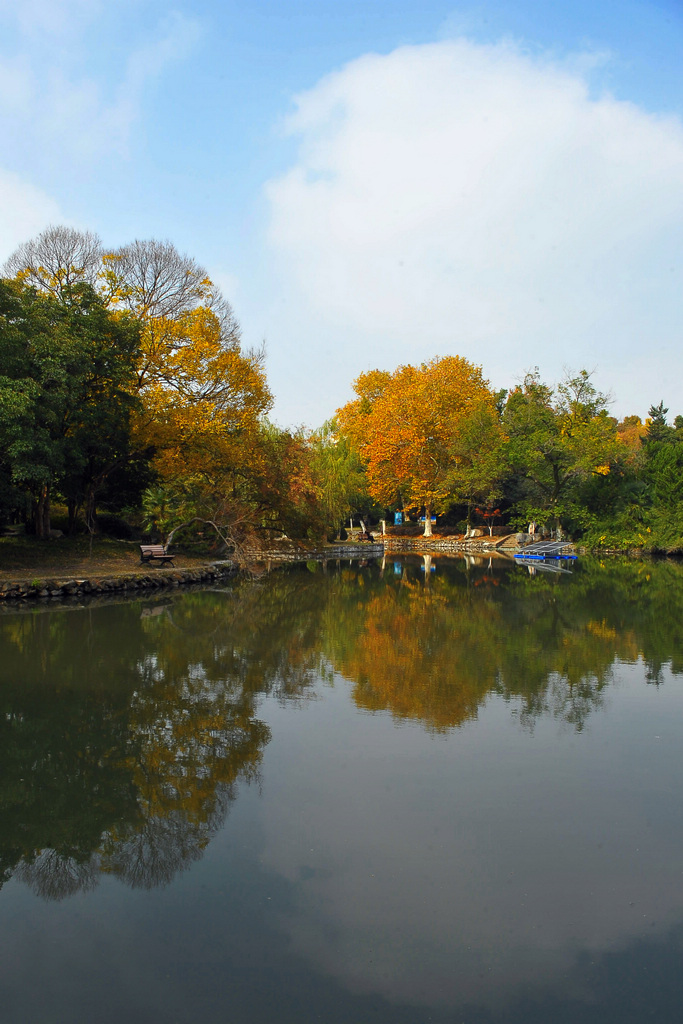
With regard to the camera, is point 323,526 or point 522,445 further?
point 522,445

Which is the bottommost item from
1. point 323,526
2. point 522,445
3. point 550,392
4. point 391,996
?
point 391,996

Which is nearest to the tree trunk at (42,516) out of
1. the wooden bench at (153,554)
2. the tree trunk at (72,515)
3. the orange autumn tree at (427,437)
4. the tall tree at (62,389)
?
the tall tree at (62,389)

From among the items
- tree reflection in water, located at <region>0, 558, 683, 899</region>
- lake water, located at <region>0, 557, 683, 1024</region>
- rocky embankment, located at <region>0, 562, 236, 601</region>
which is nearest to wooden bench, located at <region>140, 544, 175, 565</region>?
rocky embankment, located at <region>0, 562, 236, 601</region>

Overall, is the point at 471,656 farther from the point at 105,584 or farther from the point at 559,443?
the point at 559,443

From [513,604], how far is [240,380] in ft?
40.8

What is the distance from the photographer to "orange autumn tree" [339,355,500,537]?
3909cm

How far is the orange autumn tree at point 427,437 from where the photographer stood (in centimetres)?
3909

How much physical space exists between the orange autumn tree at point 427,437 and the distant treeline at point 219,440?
87 millimetres

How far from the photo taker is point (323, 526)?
87.9 ft

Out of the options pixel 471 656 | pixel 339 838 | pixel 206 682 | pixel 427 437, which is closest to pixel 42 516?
pixel 206 682

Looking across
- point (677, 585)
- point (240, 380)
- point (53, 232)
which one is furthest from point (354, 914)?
point (53, 232)

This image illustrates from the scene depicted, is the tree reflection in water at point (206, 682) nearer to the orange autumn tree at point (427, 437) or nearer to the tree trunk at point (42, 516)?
the tree trunk at point (42, 516)

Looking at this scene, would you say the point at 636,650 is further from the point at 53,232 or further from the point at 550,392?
the point at 550,392

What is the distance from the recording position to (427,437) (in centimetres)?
3972
